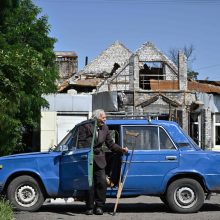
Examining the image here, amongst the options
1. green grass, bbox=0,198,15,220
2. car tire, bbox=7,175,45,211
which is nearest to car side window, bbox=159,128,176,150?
car tire, bbox=7,175,45,211

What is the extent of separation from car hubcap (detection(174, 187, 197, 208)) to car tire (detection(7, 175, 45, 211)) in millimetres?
2755

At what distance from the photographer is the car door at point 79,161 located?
10594mm

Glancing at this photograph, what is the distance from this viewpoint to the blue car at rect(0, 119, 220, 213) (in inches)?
431

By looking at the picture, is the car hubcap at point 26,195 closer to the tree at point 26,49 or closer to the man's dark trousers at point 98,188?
the man's dark trousers at point 98,188

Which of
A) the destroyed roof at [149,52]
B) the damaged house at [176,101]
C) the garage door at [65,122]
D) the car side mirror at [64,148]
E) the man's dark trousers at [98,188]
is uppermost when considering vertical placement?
the destroyed roof at [149,52]

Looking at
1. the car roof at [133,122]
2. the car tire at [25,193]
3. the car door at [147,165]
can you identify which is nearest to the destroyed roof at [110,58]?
the car roof at [133,122]

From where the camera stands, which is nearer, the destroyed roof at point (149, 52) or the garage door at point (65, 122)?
the garage door at point (65, 122)

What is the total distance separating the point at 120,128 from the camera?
36.9 feet

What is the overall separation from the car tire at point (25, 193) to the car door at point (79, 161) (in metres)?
0.53

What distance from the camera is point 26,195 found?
11.0 metres

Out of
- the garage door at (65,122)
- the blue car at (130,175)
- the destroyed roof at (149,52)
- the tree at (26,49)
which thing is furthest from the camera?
the destroyed roof at (149,52)

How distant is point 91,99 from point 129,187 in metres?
16.7

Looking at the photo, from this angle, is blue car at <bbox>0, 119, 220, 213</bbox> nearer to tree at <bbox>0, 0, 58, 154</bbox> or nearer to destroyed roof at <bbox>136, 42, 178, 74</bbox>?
tree at <bbox>0, 0, 58, 154</bbox>

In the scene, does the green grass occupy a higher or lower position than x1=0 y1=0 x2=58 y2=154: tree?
lower
